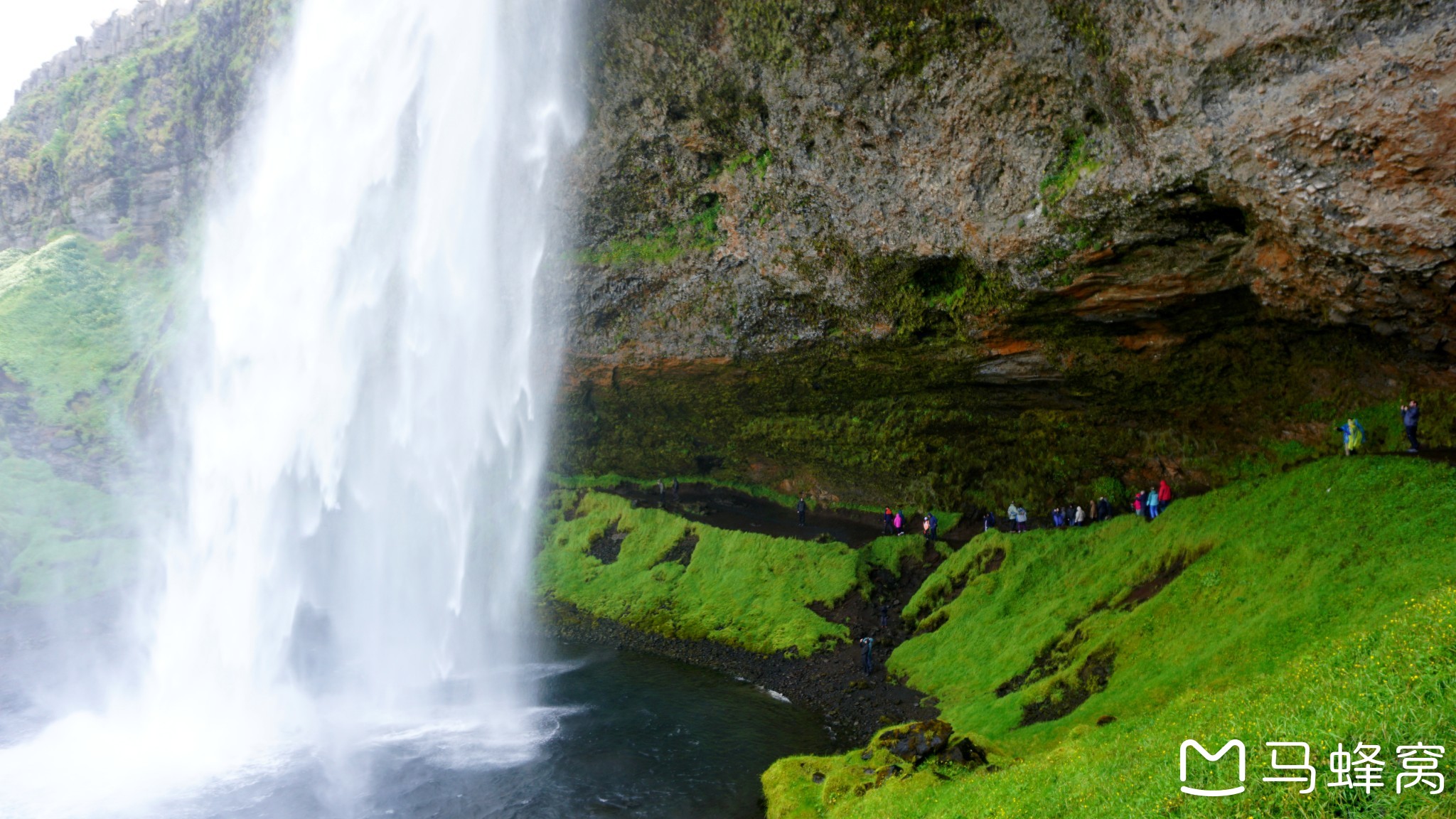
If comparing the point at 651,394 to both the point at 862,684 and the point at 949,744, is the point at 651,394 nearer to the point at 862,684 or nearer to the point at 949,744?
the point at 862,684

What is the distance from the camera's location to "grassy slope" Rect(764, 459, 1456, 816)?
807 centimetres

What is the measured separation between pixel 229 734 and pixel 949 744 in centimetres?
2022

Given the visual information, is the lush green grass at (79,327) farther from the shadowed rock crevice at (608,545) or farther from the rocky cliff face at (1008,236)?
the rocky cliff face at (1008,236)

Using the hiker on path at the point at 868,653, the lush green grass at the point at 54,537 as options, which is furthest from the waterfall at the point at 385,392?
the lush green grass at the point at 54,537

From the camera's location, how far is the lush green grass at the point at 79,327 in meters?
54.2

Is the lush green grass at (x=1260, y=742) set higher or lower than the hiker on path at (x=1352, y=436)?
lower

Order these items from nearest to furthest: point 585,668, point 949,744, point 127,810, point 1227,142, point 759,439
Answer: point 949,744, point 1227,142, point 127,810, point 585,668, point 759,439

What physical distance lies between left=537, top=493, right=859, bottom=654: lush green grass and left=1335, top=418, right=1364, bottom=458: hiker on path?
15.9 metres

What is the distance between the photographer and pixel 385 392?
33062 mm

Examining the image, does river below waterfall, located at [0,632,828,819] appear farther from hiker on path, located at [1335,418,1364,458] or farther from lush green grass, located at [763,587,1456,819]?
hiker on path, located at [1335,418,1364,458]

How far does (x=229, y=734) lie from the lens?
23.1 m

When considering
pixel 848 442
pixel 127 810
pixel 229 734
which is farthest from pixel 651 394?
pixel 127 810

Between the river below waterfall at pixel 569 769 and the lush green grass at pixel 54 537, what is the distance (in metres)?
26.0

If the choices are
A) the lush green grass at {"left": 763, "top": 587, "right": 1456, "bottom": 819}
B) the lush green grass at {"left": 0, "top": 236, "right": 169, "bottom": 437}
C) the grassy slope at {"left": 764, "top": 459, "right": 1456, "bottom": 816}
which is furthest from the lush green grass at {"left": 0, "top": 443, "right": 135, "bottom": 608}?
the lush green grass at {"left": 763, "top": 587, "right": 1456, "bottom": 819}
